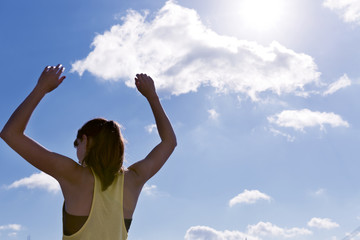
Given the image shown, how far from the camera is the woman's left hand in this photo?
235 inches

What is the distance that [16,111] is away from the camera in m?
5.61

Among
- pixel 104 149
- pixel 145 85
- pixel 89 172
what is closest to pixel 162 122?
pixel 145 85

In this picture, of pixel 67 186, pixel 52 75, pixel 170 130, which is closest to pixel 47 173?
pixel 67 186

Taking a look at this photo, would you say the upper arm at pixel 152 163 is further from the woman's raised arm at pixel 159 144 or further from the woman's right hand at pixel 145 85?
the woman's right hand at pixel 145 85

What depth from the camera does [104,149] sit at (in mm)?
6004

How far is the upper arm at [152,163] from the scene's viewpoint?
650cm

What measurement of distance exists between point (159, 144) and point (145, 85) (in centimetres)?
120

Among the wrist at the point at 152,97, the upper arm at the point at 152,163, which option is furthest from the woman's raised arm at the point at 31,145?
the wrist at the point at 152,97

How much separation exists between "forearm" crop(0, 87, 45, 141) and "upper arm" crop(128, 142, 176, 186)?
5.20ft

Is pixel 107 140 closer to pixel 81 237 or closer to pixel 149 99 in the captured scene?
pixel 81 237

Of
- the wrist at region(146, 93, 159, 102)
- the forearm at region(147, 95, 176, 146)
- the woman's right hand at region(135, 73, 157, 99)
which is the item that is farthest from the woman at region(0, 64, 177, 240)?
the woman's right hand at region(135, 73, 157, 99)

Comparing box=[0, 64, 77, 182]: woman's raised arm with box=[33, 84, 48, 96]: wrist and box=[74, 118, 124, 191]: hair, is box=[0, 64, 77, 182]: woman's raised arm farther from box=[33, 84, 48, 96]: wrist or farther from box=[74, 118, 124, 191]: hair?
box=[74, 118, 124, 191]: hair

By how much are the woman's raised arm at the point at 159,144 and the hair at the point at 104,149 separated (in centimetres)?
45

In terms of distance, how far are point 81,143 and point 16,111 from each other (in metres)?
0.90
